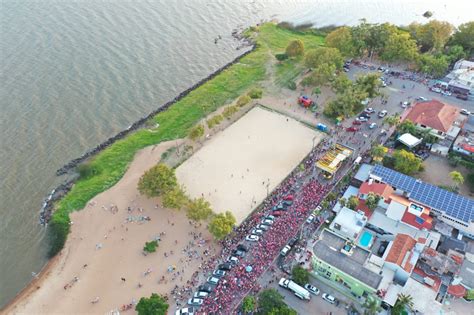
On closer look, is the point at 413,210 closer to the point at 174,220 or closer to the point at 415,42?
the point at 174,220

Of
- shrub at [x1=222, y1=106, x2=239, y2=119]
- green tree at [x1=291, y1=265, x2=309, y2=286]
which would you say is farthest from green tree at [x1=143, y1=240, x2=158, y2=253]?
shrub at [x1=222, y1=106, x2=239, y2=119]

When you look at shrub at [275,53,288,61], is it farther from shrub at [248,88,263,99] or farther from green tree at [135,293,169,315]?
green tree at [135,293,169,315]

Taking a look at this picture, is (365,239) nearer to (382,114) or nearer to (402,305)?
(402,305)

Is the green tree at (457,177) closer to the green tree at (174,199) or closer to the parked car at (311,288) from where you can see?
the parked car at (311,288)

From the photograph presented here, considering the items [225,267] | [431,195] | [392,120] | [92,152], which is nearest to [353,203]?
[431,195]

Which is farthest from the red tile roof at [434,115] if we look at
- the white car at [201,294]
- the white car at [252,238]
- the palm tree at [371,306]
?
the white car at [201,294]

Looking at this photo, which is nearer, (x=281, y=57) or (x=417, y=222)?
(x=417, y=222)
